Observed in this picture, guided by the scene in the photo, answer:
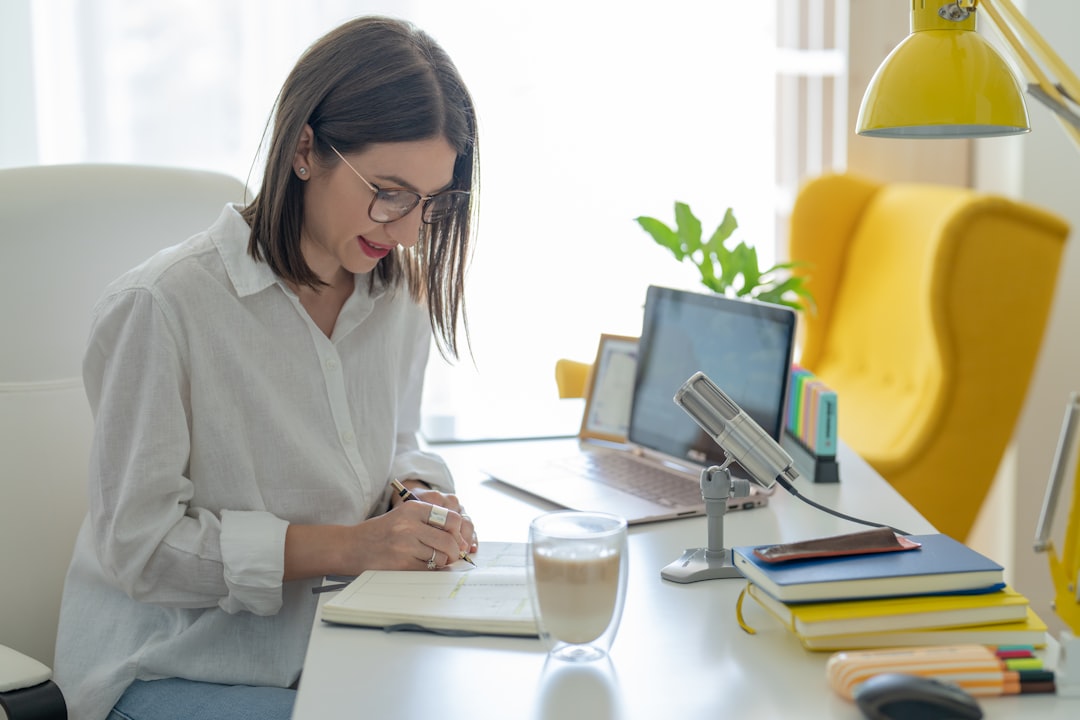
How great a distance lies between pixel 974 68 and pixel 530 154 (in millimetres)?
2203

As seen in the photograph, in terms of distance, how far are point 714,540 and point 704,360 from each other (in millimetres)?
491

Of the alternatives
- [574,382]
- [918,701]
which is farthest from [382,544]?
[574,382]

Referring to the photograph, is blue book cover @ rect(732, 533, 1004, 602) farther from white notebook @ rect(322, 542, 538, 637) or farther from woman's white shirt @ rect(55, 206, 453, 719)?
woman's white shirt @ rect(55, 206, 453, 719)

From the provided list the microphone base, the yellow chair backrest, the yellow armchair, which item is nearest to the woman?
the microphone base

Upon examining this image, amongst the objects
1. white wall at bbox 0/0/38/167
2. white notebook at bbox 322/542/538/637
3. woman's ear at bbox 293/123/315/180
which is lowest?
white notebook at bbox 322/542/538/637

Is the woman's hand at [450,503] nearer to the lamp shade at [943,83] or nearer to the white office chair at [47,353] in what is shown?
the white office chair at [47,353]

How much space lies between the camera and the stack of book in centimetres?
89

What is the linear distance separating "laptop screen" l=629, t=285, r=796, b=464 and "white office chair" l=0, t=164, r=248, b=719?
756 mm

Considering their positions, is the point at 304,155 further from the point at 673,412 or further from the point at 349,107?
the point at 673,412

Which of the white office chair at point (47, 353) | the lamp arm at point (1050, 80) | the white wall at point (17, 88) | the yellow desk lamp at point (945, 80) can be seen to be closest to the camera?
the lamp arm at point (1050, 80)

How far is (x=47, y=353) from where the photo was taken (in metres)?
1.40

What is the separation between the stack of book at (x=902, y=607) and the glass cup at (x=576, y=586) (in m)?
0.14

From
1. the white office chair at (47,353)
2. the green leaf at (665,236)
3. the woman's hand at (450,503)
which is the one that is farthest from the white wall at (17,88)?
the woman's hand at (450,503)

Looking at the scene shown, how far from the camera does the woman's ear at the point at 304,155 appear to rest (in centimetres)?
126
